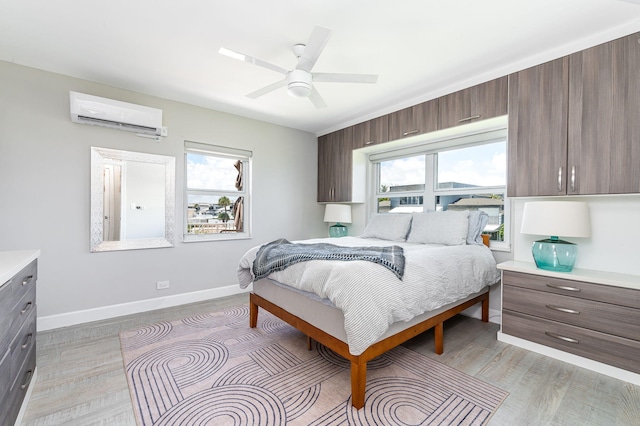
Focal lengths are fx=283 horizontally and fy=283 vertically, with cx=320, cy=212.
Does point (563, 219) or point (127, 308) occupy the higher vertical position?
point (563, 219)

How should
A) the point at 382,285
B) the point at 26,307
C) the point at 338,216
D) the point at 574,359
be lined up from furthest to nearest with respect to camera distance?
the point at 338,216 → the point at 574,359 → the point at 382,285 → the point at 26,307

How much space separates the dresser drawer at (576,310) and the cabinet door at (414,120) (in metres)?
1.85

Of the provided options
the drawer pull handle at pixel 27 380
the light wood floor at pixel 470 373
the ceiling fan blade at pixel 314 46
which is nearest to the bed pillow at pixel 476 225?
the light wood floor at pixel 470 373

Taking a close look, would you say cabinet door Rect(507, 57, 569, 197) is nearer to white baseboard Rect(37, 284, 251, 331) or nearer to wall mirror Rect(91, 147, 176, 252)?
white baseboard Rect(37, 284, 251, 331)

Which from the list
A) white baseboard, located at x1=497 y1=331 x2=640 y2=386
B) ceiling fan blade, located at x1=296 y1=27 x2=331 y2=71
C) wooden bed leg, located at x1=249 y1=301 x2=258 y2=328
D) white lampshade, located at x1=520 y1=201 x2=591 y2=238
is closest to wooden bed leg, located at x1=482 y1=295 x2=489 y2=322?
white baseboard, located at x1=497 y1=331 x2=640 y2=386

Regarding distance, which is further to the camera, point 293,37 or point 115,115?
point 115,115

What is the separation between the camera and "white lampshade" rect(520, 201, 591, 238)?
2.14 meters

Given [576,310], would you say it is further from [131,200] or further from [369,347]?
[131,200]

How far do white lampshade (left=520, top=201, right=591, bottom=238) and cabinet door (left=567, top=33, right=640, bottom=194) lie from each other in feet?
0.55

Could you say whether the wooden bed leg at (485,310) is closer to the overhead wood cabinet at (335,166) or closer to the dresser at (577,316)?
the dresser at (577,316)

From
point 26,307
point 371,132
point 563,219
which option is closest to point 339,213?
point 371,132

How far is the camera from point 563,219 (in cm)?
216

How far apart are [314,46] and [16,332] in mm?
2277

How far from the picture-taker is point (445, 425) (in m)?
1.51
